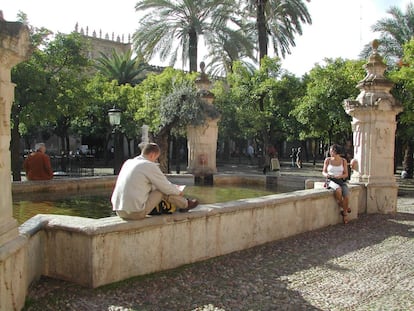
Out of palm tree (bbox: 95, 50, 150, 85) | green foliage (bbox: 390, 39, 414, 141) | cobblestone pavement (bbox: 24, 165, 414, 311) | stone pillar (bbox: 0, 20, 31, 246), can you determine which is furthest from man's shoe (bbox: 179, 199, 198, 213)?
palm tree (bbox: 95, 50, 150, 85)

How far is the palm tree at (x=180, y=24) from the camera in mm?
23938

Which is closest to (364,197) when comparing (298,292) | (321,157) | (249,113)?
(298,292)

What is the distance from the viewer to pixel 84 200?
9367 millimetres

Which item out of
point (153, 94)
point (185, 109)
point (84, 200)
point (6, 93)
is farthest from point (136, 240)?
point (153, 94)

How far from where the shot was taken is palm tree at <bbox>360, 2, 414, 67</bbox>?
23.7 metres

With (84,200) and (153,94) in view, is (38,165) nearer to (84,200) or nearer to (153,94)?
(84,200)

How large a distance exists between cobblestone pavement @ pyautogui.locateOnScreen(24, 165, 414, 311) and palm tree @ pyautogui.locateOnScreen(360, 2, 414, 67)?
62.7 feet

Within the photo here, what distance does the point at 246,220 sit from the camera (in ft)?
21.5

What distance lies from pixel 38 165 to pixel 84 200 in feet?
4.52

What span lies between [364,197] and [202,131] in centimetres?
464

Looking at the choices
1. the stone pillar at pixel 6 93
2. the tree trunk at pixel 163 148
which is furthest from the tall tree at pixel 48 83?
the stone pillar at pixel 6 93

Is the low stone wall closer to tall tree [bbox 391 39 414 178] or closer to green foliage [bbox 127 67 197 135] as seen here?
green foliage [bbox 127 67 197 135]

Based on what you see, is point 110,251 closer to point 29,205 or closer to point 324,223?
point 29,205

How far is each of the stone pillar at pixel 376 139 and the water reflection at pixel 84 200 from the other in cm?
238
